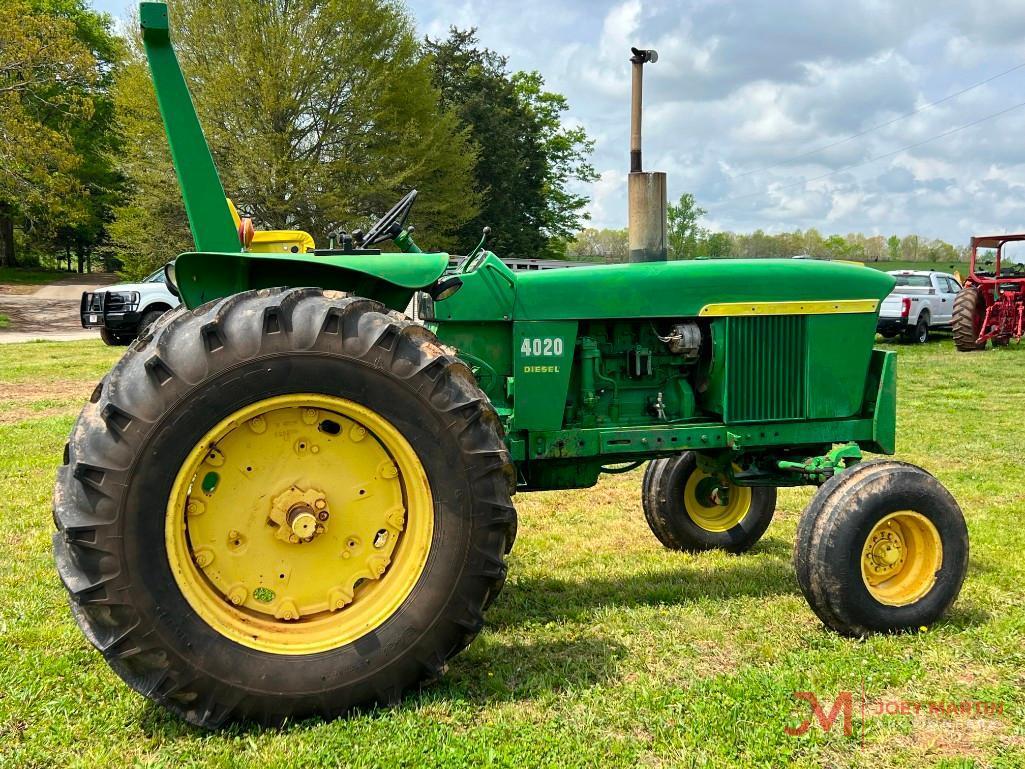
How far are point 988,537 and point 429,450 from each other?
396cm

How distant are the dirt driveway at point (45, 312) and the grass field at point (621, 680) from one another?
772 inches

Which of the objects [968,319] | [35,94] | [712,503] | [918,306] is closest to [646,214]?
[712,503]

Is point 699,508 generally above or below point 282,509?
below

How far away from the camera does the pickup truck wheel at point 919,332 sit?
826 inches

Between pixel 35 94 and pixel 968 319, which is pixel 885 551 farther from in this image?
pixel 35 94

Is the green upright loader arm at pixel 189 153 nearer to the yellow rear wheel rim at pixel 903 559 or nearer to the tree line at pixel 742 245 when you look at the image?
the yellow rear wheel rim at pixel 903 559

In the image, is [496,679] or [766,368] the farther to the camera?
[766,368]

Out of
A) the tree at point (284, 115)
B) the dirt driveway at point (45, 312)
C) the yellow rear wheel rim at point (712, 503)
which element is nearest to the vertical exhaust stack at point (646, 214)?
the yellow rear wheel rim at point (712, 503)

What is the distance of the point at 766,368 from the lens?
4125mm

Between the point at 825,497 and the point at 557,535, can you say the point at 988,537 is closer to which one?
the point at 825,497

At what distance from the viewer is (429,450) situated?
2914mm

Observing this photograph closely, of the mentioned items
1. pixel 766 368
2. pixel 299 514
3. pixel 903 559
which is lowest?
pixel 903 559

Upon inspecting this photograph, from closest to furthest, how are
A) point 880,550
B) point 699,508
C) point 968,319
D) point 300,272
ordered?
1. point 300,272
2. point 880,550
3. point 699,508
4. point 968,319

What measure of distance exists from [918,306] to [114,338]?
19.1 metres
